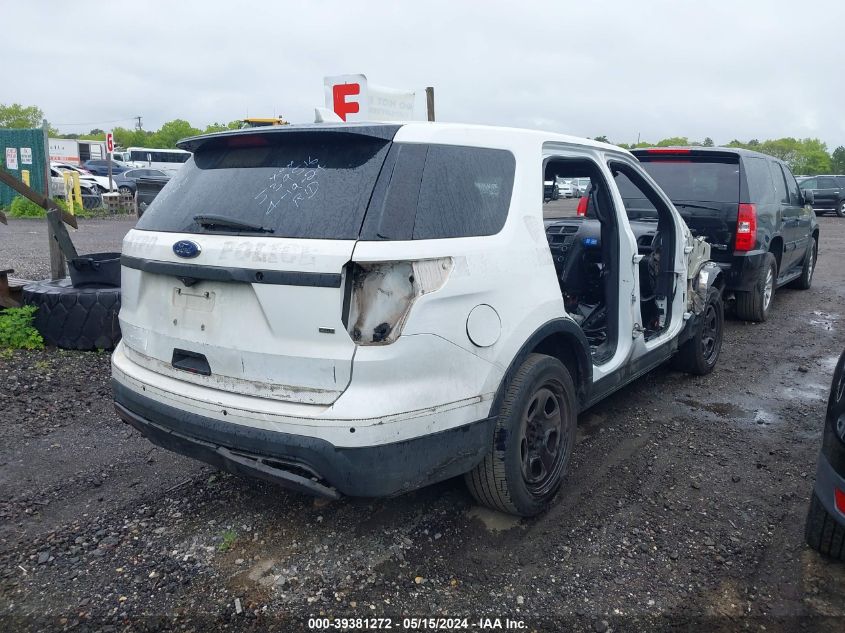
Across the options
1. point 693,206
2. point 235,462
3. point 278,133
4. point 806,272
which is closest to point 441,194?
point 278,133

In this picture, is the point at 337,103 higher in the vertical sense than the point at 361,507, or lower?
higher

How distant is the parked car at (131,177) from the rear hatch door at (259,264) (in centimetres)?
3049

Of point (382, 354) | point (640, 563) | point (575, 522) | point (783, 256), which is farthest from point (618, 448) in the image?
point (783, 256)

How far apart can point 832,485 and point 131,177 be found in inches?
1468

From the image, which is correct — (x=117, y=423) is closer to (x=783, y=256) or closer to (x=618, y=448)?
(x=618, y=448)

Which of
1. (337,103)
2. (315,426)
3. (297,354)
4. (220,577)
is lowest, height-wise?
(220,577)

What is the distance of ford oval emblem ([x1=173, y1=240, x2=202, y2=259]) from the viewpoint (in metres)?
2.76

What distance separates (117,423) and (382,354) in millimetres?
2827

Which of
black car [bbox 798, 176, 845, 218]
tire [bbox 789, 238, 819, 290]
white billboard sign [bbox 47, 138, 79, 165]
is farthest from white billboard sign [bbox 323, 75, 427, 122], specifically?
white billboard sign [bbox 47, 138, 79, 165]

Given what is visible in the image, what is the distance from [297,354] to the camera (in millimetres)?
2559

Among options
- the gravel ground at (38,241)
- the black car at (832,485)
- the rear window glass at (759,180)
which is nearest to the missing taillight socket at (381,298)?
the black car at (832,485)

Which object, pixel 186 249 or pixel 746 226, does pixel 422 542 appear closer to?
pixel 186 249

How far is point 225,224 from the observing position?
2.78 metres

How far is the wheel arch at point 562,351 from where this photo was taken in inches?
116
